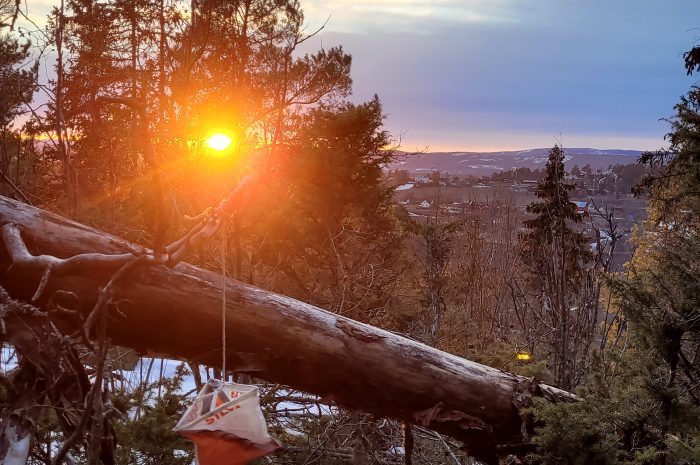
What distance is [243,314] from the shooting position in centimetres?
295

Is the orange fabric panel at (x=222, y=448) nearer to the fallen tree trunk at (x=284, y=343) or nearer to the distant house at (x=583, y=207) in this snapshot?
the fallen tree trunk at (x=284, y=343)

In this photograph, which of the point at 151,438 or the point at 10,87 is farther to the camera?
the point at 10,87

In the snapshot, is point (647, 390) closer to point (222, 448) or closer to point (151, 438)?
point (222, 448)

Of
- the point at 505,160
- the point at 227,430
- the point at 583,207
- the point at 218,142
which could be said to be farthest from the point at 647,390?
the point at 505,160

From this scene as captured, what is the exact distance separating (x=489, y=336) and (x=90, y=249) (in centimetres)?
1022

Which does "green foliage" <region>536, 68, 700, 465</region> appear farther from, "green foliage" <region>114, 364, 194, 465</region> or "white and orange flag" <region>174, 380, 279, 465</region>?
"green foliage" <region>114, 364, 194, 465</region>

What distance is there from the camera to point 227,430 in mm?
1756

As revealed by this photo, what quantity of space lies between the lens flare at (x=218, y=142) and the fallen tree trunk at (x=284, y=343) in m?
6.25

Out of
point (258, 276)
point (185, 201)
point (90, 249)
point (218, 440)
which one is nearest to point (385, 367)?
point (218, 440)

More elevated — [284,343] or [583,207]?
[583,207]

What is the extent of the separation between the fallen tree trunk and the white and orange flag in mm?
1106

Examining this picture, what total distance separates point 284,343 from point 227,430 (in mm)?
1239

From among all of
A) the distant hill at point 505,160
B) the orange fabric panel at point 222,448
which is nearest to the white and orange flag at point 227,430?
the orange fabric panel at point 222,448

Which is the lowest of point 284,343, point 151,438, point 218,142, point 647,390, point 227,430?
point 151,438
